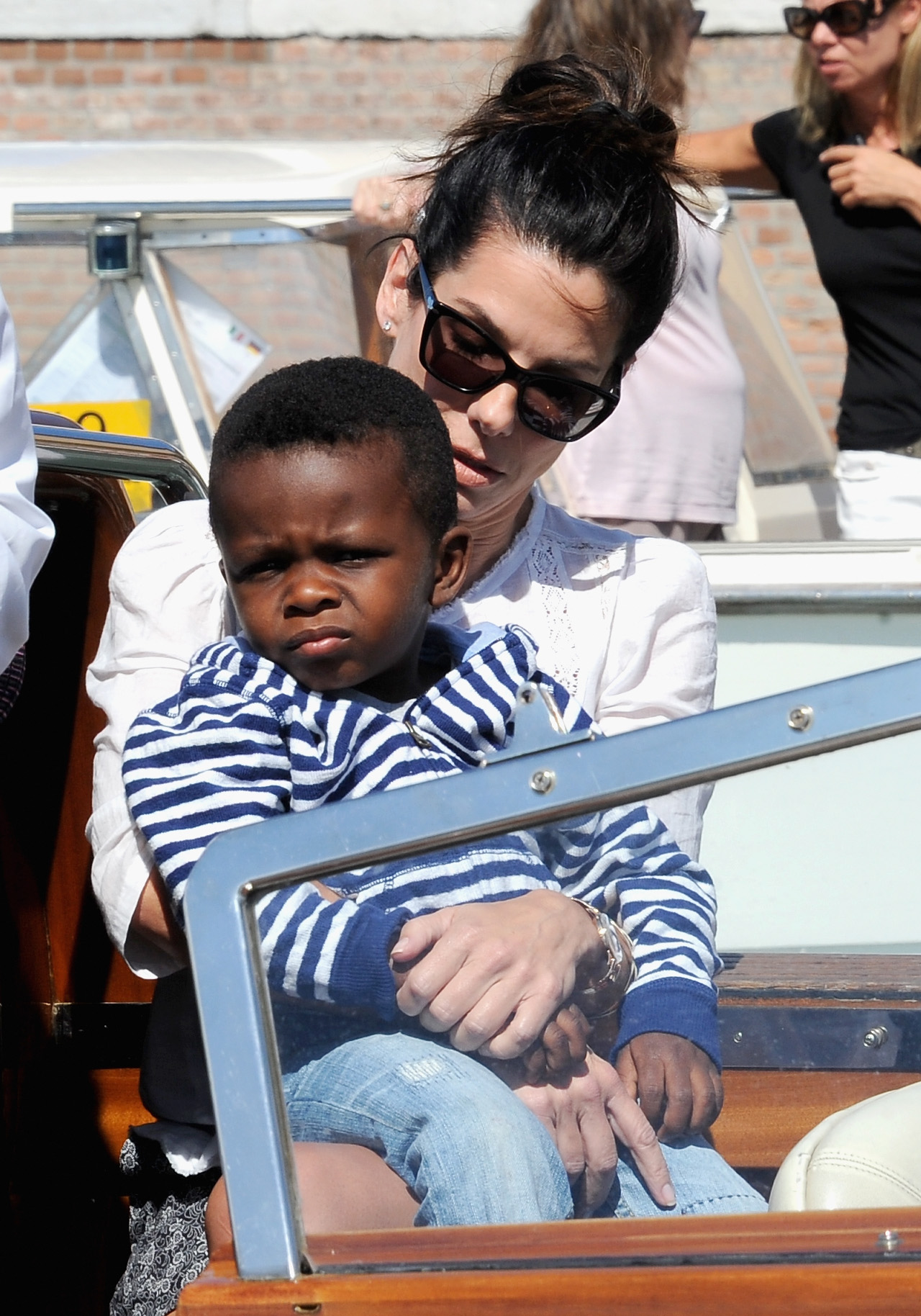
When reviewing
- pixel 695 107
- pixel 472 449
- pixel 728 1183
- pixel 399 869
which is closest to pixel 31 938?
pixel 472 449

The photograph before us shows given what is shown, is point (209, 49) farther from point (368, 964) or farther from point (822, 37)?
point (368, 964)

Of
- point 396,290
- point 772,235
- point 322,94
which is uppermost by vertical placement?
point 322,94

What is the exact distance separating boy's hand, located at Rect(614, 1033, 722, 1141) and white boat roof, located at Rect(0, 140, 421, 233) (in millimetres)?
2648

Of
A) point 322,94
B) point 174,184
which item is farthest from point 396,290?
point 322,94

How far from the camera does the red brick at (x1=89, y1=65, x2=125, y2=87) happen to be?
24.0 feet

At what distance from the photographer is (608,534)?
1.87 m

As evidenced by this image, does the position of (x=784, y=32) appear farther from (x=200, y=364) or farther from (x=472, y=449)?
(x=472, y=449)

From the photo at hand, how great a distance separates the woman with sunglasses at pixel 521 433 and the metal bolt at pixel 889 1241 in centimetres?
68

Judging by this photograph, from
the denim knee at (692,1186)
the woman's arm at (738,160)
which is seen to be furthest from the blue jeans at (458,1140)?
the woman's arm at (738,160)

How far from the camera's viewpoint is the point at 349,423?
1481 mm

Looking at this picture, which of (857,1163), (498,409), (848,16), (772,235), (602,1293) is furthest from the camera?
(772,235)

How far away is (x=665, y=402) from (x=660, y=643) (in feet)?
5.11

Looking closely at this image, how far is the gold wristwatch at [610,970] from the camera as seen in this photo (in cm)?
108

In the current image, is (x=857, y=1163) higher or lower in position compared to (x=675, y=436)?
lower
